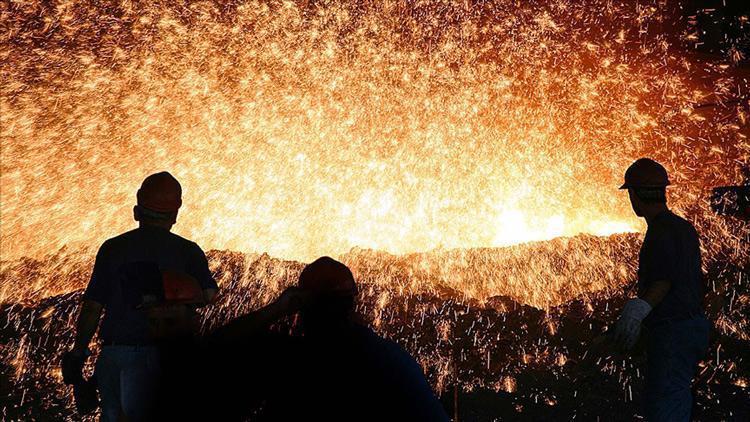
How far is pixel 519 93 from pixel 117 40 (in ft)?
21.3

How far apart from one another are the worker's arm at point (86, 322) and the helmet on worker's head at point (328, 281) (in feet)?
7.08

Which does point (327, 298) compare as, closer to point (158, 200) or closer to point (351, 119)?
point (158, 200)

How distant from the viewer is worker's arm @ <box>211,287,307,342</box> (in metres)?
1.70

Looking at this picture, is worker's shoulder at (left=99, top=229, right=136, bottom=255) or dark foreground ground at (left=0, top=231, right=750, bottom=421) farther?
dark foreground ground at (left=0, top=231, right=750, bottom=421)

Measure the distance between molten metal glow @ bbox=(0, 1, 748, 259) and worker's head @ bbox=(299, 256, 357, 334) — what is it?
30.9ft

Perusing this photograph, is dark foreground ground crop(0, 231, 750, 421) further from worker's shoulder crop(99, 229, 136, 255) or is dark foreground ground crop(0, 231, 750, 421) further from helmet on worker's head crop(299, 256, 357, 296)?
helmet on worker's head crop(299, 256, 357, 296)

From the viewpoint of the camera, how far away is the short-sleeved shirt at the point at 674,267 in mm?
3797

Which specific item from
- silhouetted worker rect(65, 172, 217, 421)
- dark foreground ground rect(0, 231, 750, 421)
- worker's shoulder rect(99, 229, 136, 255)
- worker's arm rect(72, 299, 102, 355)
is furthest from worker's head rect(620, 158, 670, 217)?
worker's arm rect(72, 299, 102, 355)

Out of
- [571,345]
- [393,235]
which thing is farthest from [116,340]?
[393,235]

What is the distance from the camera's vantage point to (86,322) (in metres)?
3.62

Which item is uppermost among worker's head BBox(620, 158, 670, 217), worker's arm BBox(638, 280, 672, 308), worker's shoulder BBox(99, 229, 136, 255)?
worker's head BBox(620, 158, 670, 217)

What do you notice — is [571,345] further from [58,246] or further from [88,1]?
[88,1]

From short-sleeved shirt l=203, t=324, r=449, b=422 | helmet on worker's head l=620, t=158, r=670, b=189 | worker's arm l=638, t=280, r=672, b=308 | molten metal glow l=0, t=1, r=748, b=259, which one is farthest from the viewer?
molten metal glow l=0, t=1, r=748, b=259

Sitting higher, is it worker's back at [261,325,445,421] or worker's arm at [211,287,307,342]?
worker's arm at [211,287,307,342]
